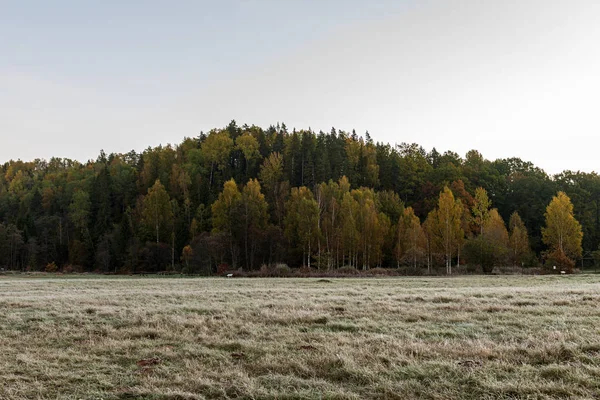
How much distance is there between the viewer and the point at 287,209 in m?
79.6

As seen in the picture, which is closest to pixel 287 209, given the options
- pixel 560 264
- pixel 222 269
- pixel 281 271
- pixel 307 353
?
pixel 222 269

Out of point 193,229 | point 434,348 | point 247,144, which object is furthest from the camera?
point 247,144

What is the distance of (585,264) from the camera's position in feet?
245

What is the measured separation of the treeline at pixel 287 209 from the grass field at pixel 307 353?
45613mm

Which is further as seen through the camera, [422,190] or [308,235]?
[422,190]

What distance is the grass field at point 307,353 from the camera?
6.77 metres

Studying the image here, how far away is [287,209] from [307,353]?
70532 millimetres

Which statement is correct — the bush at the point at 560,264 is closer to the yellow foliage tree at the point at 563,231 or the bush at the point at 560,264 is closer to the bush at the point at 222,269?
the yellow foliage tree at the point at 563,231

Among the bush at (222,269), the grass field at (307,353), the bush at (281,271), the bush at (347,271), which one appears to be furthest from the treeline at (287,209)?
the grass field at (307,353)

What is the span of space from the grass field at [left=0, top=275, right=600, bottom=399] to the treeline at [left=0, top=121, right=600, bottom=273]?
1796 inches

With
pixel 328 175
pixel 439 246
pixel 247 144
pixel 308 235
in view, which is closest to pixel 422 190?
pixel 328 175

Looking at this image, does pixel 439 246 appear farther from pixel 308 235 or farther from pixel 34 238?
pixel 34 238

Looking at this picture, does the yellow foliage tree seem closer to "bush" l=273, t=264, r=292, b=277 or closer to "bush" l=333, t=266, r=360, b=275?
"bush" l=333, t=266, r=360, b=275

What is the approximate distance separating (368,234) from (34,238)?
78.0 metres
